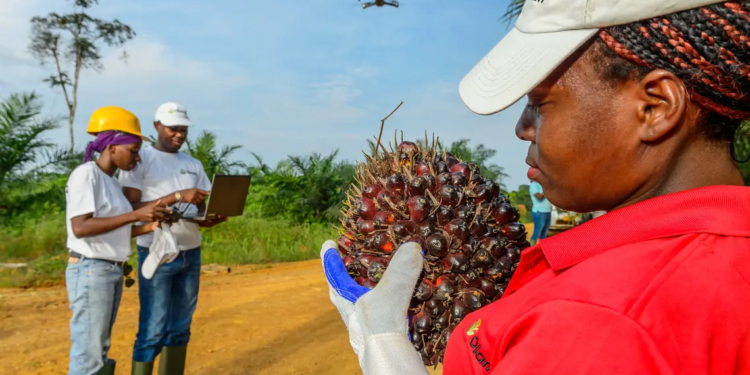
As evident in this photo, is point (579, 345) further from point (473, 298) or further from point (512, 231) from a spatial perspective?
point (512, 231)

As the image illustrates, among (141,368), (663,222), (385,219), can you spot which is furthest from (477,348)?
(141,368)

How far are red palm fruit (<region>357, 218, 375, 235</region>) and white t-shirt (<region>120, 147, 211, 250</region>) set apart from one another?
10.3 feet

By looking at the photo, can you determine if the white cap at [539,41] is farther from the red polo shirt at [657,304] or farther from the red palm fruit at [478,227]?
the red palm fruit at [478,227]

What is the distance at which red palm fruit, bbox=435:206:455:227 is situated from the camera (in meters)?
1.79

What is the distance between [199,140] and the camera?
16.7 m

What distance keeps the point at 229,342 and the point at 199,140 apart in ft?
37.6

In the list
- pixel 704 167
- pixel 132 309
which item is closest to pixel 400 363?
pixel 704 167

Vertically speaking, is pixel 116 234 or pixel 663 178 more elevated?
pixel 663 178

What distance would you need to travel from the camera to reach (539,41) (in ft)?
3.91

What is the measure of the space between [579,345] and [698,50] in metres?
0.60

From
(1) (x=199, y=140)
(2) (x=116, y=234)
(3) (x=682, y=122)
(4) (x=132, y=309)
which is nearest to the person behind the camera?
(3) (x=682, y=122)

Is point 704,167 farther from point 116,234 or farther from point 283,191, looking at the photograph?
point 283,191

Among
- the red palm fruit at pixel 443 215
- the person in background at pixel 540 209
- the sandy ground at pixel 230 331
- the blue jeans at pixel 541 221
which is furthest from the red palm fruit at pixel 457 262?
the blue jeans at pixel 541 221

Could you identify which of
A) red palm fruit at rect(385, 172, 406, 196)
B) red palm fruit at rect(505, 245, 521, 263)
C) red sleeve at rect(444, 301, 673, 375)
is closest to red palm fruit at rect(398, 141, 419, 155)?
red palm fruit at rect(385, 172, 406, 196)
